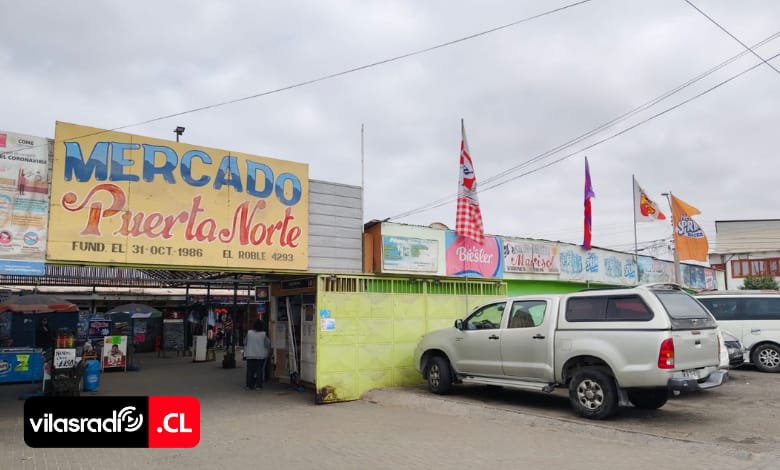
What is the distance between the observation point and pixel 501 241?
611 inches

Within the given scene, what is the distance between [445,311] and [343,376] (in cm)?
324

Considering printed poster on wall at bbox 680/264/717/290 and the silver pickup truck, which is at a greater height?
printed poster on wall at bbox 680/264/717/290

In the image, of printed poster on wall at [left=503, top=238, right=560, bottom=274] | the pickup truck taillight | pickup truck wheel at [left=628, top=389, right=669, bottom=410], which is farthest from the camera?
printed poster on wall at [left=503, top=238, right=560, bottom=274]

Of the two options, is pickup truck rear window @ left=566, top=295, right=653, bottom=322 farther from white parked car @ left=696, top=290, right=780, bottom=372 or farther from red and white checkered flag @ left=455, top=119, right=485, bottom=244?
white parked car @ left=696, top=290, right=780, bottom=372

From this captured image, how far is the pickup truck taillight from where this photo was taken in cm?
800

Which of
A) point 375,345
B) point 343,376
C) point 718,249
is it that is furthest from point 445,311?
point 718,249

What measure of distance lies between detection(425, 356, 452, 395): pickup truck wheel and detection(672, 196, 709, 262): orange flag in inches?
541

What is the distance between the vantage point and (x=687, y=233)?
21.9m

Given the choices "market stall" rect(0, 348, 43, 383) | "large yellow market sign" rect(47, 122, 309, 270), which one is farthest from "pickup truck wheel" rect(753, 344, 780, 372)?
"market stall" rect(0, 348, 43, 383)

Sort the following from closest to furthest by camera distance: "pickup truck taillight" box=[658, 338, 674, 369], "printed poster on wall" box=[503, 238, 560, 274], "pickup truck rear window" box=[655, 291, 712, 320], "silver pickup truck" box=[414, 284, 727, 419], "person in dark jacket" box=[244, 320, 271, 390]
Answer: "pickup truck taillight" box=[658, 338, 674, 369]
"silver pickup truck" box=[414, 284, 727, 419]
"pickup truck rear window" box=[655, 291, 712, 320]
"person in dark jacket" box=[244, 320, 271, 390]
"printed poster on wall" box=[503, 238, 560, 274]

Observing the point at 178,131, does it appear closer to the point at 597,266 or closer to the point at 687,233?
the point at 597,266

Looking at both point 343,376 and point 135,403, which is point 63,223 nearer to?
point 135,403

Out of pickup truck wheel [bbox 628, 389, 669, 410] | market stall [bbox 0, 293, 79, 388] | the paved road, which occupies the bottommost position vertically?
the paved road

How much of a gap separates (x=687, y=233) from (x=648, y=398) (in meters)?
14.6
